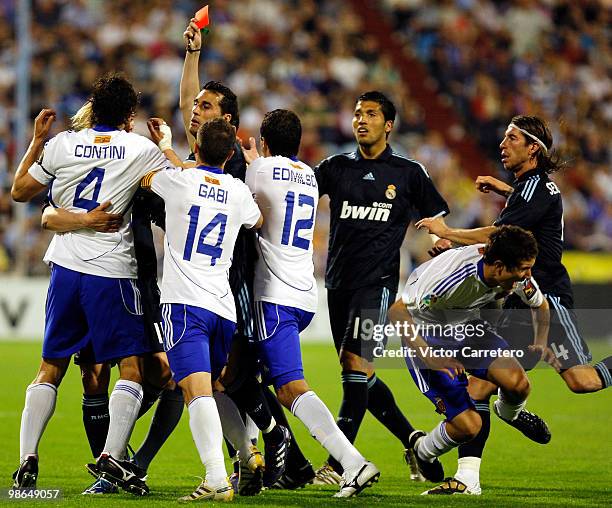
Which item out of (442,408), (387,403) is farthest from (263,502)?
(387,403)

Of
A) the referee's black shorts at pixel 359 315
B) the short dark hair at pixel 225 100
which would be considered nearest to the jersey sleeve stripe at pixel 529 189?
the referee's black shorts at pixel 359 315

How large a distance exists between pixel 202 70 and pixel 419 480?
14234 mm

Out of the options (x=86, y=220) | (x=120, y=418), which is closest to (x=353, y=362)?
(x=120, y=418)

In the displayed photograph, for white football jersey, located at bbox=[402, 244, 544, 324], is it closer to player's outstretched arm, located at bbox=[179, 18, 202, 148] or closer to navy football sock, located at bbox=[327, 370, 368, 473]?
navy football sock, located at bbox=[327, 370, 368, 473]

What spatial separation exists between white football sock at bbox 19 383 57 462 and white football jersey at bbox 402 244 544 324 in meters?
2.30

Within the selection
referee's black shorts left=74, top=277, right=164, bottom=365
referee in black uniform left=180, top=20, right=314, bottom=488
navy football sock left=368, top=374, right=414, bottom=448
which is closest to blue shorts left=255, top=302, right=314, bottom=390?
referee in black uniform left=180, top=20, right=314, bottom=488

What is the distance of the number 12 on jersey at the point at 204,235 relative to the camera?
662 centimetres

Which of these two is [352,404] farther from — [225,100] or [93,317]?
[225,100]

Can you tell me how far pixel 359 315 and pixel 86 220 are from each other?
212 cm

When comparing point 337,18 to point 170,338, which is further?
point 337,18

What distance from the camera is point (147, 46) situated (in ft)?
70.0

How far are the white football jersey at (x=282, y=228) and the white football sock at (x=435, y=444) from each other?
114cm

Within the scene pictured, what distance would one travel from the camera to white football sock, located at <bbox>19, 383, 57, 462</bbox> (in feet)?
22.6

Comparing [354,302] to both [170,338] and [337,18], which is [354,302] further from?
[337,18]
